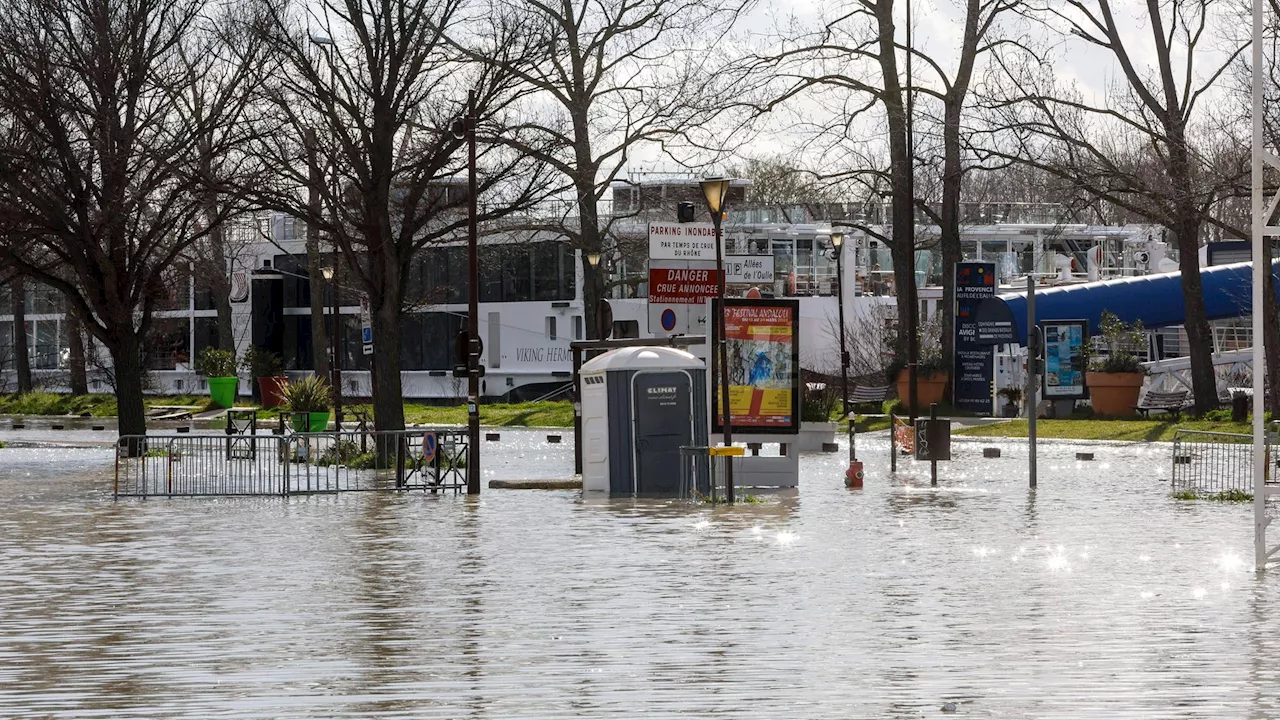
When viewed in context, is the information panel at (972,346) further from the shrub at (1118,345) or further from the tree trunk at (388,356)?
the tree trunk at (388,356)

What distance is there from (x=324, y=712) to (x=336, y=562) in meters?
7.41

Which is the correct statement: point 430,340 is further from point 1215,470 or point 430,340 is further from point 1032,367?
point 1032,367

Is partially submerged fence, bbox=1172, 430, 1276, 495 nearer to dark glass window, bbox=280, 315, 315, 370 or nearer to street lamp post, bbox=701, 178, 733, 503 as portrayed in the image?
street lamp post, bbox=701, 178, 733, 503

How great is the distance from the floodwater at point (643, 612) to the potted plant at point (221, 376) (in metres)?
40.4

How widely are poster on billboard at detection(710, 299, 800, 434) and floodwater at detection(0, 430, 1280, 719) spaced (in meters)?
2.32

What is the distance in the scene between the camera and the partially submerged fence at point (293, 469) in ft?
83.0

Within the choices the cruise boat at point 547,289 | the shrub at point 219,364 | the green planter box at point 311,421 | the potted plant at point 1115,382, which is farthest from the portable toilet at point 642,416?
the shrub at point 219,364

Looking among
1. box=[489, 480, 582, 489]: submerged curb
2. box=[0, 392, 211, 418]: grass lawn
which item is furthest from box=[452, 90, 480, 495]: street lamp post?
box=[0, 392, 211, 418]: grass lawn

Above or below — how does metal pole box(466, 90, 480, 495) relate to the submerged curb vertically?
above

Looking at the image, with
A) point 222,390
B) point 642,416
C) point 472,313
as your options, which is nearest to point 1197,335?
point 642,416

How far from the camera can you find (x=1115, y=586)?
13.3 metres

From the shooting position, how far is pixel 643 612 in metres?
11.9

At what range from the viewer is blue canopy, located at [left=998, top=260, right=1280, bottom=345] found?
4969 cm

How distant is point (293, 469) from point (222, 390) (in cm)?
Result: 3185
